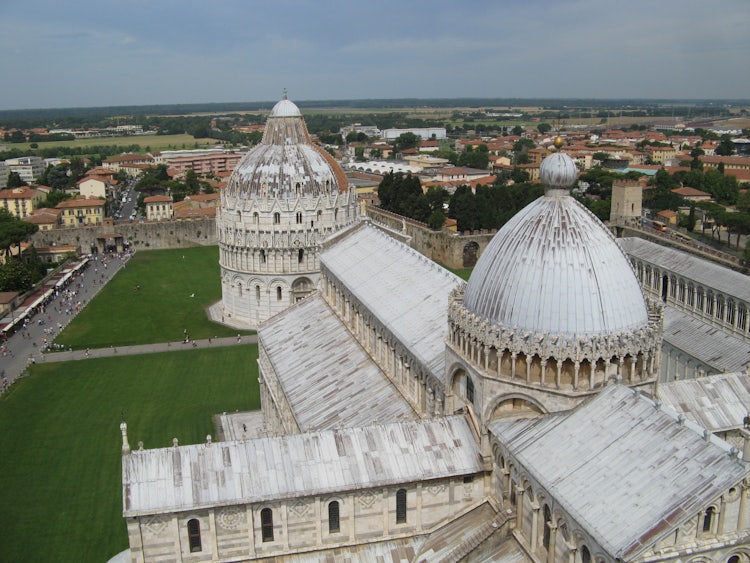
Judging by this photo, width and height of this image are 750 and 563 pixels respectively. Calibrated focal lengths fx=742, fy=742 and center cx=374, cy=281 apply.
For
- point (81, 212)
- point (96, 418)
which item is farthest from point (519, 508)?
point (81, 212)

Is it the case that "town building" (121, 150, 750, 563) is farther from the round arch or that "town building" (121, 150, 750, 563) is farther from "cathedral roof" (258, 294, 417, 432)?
"cathedral roof" (258, 294, 417, 432)

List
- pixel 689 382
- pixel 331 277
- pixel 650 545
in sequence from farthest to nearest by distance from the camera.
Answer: pixel 331 277, pixel 689 382, pixel 650 545

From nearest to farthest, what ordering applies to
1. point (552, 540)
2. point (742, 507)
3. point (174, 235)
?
point (742, 507) < point (552, 540) < point (174, 235)

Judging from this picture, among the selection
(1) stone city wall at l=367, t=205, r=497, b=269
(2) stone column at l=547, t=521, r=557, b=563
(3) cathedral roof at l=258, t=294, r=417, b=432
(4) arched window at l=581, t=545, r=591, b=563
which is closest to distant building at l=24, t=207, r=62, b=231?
(1) stone city wall at l=367, t=205, r=497, b=269

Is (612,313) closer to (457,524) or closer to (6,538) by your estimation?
(457,524)

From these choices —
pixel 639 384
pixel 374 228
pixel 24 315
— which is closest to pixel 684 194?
pixel 374 228

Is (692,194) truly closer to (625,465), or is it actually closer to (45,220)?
(45,220)
